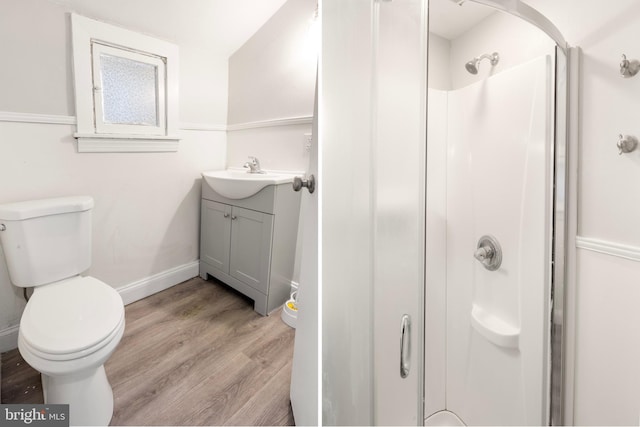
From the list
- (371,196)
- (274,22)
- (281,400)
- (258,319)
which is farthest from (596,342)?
(274,22)

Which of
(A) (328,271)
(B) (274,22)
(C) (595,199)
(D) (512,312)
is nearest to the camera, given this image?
(A) (328,271)

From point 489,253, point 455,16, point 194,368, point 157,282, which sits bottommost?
point 194,368

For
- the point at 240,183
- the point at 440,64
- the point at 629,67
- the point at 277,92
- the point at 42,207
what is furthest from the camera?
the point at 277,92

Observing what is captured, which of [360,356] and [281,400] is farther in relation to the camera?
[281,400]

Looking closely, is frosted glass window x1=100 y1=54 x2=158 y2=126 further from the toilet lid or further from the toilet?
the toilet lid

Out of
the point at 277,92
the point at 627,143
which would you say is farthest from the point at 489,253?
the point at 277,92

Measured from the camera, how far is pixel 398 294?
51 cm

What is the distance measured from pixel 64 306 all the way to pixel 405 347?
1323 mm

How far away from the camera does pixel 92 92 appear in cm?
167

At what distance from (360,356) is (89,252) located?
160 cm

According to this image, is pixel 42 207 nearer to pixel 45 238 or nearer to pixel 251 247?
pixel 45 238

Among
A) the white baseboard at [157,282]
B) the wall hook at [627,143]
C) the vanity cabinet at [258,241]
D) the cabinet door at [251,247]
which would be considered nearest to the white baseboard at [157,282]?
the white baseboard at [157,282]

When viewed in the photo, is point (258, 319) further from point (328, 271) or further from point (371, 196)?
point (371, 196)

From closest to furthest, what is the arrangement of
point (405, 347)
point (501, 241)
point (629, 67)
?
point (405, 347)
point (629, 67)
point (501, 241)
